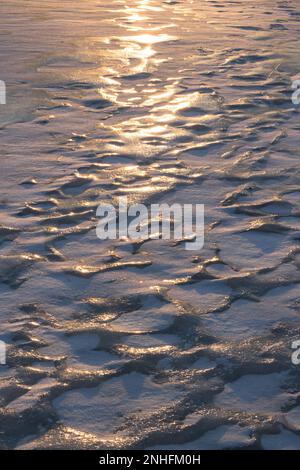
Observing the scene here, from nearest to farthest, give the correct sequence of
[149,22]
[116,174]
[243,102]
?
[116,174] < [243,102] < [149,22]

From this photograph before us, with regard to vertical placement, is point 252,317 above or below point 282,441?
above

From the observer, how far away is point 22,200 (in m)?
4.82

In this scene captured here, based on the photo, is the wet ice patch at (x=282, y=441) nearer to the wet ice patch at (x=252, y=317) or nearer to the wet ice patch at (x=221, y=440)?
the wet ice patch at (x=221, y=440)

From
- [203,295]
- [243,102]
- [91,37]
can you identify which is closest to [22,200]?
[203,295]

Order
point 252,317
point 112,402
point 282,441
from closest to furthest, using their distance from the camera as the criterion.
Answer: point 282,441, point 112,402, point 252,317

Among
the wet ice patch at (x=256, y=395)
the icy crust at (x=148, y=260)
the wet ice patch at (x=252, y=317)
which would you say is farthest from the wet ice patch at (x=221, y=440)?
the wet ice patch at (x=252, y=317)

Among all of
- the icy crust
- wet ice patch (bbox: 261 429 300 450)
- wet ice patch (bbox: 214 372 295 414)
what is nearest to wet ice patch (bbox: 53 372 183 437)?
the icy crust

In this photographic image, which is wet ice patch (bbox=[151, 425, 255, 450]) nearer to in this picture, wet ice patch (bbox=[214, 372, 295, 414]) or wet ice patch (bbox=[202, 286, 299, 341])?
wet ice patch (bbox=[214, 372, 295, 414])

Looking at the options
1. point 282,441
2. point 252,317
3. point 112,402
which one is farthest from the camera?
point 252,317

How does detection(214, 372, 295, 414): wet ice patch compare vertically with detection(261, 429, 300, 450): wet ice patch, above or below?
above

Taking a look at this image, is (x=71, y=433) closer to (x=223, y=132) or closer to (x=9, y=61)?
(x=223, y=132)

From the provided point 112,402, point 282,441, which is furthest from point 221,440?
point 112,402

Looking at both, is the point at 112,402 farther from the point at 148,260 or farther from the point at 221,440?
the point at 148,260

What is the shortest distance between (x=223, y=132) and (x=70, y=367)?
135 inches
